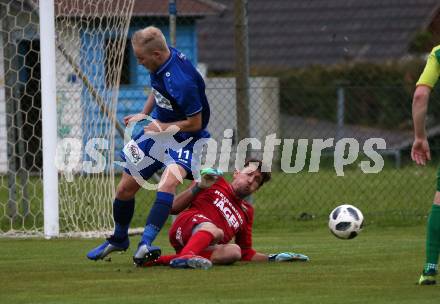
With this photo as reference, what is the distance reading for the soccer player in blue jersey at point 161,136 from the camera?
7.65 metres

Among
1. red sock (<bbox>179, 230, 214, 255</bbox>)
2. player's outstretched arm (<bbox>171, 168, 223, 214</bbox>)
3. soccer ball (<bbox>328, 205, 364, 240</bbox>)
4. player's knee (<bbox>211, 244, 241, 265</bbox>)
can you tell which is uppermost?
player's outstretched arm (<bbox>171, 168, 223, 214</bbox>)

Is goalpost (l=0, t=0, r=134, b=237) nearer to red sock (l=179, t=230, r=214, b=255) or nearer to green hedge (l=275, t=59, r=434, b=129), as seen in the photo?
red sock (l=179, t=230, r=214, b=255)

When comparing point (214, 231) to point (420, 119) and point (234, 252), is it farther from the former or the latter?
point (420, 119)

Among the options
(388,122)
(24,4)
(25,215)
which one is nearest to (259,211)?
(25,215)

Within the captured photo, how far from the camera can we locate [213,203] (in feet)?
26.5

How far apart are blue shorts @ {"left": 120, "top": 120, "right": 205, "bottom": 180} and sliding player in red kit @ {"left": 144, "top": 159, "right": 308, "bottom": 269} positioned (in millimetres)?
200

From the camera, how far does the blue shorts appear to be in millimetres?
7844

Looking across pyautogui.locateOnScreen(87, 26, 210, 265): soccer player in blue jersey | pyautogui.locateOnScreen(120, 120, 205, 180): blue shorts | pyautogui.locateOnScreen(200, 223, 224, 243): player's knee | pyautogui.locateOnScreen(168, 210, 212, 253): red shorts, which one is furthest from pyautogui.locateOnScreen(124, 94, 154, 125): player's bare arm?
pyautogui.locateOnScreen(200, 223, 224, 243): player's knee

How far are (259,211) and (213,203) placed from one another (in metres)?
4.84

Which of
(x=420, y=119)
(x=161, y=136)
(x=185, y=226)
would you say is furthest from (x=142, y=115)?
(x=420, y=119)

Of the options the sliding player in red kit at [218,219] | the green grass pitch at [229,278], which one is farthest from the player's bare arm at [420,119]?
the sliding player in red kit at [218,219]

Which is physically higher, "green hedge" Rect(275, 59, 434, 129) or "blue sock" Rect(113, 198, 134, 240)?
"green hedge" Rect(275, 59, 434, 129)

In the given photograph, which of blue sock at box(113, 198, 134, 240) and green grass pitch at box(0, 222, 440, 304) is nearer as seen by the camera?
green grass pitch at box(0, 222, 440, 304)

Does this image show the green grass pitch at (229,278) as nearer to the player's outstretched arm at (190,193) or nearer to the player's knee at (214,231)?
the player's knee at (214,231)
